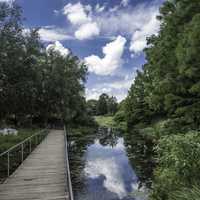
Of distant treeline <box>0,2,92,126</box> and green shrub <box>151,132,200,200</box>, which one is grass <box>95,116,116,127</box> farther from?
green shrub <box>151,132,200,200</box>

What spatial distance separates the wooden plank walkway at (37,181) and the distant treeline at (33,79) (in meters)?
3.93

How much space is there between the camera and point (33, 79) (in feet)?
51.0

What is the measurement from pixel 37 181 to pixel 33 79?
305 inches

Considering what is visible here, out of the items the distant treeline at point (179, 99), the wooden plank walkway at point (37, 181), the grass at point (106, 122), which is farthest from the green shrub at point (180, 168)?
the grass at point (106, 122)

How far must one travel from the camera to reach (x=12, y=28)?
14.3 meters

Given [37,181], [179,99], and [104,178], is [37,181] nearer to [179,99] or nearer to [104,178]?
[104,178]

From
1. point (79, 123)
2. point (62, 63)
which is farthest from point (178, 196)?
point (79, 123)

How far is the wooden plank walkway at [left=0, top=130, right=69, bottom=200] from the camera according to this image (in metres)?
7.55


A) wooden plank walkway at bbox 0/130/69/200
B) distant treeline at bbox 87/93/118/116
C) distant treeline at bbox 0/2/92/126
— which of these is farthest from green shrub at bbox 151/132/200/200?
distant treeline at bbox 87/93/118/116

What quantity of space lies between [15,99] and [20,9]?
15.2 feet

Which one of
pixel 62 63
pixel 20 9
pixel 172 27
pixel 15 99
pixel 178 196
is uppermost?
pixel 62 63

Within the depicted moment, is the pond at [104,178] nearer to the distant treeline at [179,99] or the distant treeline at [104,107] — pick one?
the distant treeline at [179,99]

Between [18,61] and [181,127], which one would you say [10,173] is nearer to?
[18,61]

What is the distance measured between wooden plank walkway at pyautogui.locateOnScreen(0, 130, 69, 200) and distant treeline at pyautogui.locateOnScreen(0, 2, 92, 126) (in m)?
3.93
